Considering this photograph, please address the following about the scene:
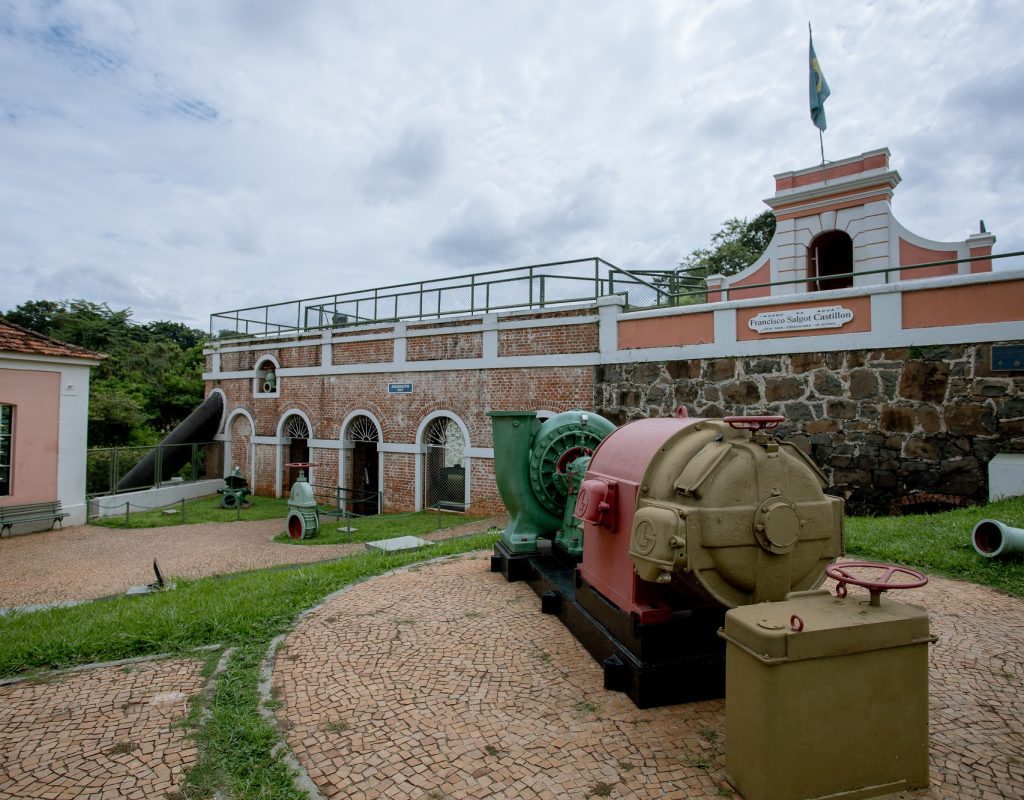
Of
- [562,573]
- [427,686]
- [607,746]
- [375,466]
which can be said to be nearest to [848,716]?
[607,746]

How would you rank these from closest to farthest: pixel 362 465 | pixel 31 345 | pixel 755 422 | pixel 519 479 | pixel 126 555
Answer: pixel 755 422, pixel 519 479, pixel 126 555, pixel 31 345, pixel 362 465

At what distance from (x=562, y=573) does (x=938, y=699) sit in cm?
309

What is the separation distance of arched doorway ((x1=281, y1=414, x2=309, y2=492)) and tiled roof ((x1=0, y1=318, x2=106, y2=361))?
557cm

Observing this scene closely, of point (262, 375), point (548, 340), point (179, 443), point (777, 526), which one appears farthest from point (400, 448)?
point (777, 526)

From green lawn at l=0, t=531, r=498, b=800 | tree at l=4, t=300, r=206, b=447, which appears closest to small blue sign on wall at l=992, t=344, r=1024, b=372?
green lawn at l=0, t=531, r=498, b=800

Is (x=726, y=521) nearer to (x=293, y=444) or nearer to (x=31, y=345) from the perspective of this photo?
(x=31, y=345)

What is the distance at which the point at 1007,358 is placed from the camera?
28.3 feet

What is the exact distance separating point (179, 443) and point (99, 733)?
60.8ft

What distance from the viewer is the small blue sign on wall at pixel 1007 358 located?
8.56m

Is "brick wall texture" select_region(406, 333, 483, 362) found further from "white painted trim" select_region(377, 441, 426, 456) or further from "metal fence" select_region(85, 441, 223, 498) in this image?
"metal fence" select_region(85, 441, 223, 498)

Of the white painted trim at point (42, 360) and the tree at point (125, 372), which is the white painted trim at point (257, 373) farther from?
the tree at point (125, 372)

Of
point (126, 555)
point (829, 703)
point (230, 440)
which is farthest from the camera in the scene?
point (230, 440)

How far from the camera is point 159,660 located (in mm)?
4684

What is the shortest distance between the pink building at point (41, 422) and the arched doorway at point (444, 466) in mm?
7976
